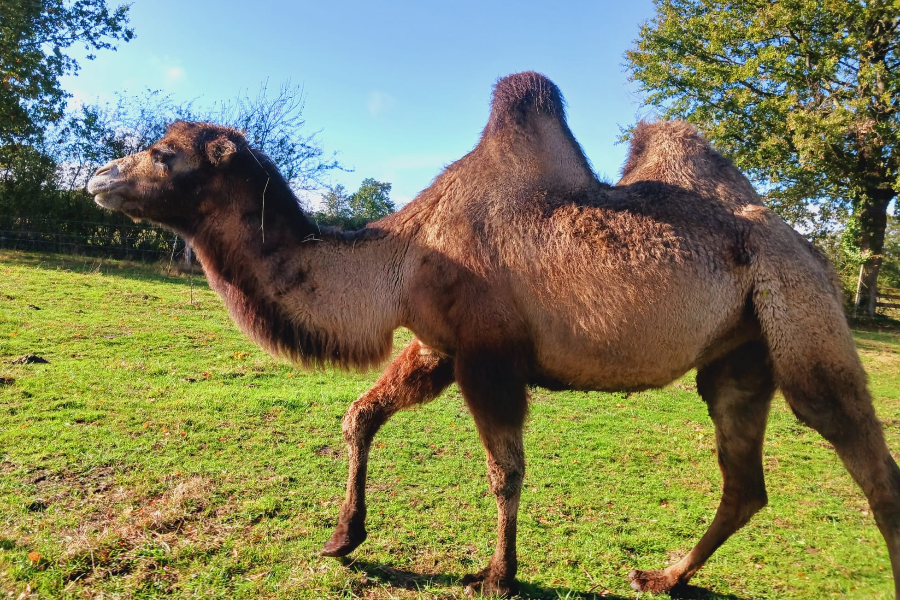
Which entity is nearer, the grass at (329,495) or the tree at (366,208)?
the grass at (329,495)

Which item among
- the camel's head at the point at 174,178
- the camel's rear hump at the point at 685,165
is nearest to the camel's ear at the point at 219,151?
the camel's head at the point at 174,178

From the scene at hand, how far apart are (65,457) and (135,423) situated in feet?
3.18

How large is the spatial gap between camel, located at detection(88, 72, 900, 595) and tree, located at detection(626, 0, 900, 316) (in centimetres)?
2028

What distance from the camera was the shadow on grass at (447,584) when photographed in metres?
3.38

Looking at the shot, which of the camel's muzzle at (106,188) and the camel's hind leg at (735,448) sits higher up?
the camel's muzzle at (106,188)

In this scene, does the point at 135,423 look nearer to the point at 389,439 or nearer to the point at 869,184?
the point at 389,439

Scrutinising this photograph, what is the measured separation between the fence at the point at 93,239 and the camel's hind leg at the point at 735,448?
19.8 meters

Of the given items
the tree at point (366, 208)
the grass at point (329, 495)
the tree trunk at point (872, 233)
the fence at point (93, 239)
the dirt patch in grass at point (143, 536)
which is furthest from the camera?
the tree trunk at point (872, 233)

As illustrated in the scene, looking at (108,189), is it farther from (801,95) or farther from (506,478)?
(801,95)

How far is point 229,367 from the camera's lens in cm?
838

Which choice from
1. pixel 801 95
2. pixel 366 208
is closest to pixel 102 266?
pixel 366 208

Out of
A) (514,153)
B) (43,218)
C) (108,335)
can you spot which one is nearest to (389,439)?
(514,153)

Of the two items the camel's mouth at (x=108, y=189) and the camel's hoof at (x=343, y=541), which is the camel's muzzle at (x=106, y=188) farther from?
the camel's hoof at (x=343, y=541)

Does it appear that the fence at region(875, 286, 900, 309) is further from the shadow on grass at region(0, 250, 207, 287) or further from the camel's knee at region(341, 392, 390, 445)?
the camel's knee at region(341, 392, 390, 445)
